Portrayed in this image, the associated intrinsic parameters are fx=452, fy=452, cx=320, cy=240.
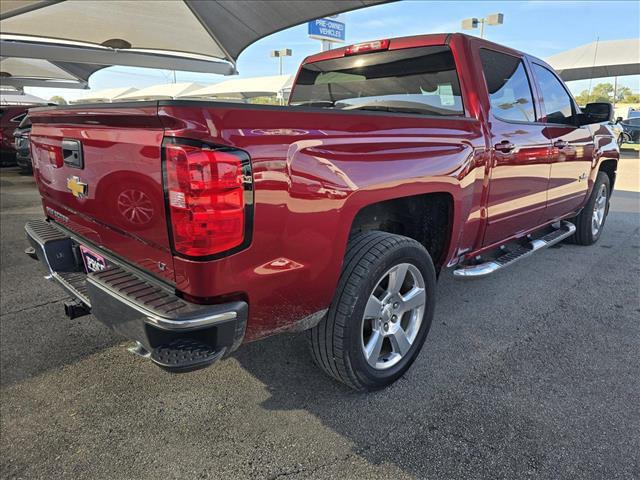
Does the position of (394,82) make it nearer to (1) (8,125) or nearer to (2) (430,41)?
(2) (430,41)

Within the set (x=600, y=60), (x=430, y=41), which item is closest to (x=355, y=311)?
(x=430, y=41)

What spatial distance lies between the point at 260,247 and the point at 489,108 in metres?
2.07

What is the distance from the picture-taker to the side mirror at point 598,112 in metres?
4.22

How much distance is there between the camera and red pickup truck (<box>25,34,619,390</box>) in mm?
1648

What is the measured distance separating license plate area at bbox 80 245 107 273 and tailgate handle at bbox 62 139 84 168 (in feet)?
1.46

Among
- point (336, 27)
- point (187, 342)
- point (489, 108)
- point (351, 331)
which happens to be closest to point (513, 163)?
point (489, 108)

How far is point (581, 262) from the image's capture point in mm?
4785

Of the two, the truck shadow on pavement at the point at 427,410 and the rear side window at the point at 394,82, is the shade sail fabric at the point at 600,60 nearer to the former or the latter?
the rear side window at the point at 394,82

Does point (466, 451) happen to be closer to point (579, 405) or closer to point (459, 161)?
point (579, 405)

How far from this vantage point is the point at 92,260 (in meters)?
2.38

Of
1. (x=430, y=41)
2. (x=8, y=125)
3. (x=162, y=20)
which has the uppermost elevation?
(x=162, y=20)

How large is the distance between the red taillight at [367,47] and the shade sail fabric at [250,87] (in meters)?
20.3

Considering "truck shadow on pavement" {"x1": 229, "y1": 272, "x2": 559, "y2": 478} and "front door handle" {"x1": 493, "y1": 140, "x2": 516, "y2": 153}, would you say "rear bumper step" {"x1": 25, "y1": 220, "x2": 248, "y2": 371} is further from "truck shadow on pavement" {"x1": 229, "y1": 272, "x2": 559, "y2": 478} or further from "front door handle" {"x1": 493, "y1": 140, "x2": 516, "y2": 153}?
"front door handle" {"x1": 493, "y1": 140, "x2": 516, "y2": 153}

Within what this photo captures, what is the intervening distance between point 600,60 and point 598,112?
66.3ft
